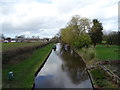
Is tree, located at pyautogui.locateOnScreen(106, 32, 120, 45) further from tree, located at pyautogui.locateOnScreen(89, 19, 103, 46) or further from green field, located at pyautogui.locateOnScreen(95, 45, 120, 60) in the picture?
green field, located at pyautogui.locateOnScreen(95, 45, 120, 60)

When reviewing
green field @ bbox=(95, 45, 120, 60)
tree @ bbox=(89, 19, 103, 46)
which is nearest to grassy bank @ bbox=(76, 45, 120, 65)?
green field @ bbox=(95, 45, 120, 60)

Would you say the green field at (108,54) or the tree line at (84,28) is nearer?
the green field at (108,54)

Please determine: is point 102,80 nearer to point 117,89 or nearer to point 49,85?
point 117,89

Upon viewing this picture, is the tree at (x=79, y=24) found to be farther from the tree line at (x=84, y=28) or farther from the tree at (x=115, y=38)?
the tree at (x=115, y=38)

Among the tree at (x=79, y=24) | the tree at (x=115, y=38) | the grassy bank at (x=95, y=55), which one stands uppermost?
the tree at (x=79, y=24)

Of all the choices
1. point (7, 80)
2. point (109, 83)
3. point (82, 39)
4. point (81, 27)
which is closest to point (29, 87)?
point (7, 80)

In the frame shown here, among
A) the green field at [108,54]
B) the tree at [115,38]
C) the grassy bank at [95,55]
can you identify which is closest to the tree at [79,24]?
the tree at [115,38]

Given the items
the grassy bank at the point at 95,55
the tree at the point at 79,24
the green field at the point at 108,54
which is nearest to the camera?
the grassy bank at the point at 95,55

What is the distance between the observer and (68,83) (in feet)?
53.5

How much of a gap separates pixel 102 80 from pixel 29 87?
5.87 meters

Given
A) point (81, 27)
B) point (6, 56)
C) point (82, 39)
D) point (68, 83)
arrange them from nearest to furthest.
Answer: point (68, 83), point (6, 56), point (82, 39), point (81, 27)

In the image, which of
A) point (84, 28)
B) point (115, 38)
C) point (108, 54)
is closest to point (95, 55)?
point (108, 54)

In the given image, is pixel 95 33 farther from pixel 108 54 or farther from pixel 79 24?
pixel 108 54

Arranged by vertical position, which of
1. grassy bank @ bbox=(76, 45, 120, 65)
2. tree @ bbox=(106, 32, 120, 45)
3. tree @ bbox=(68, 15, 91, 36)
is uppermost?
tree @ bbox=(68, 15, 91, 36)
